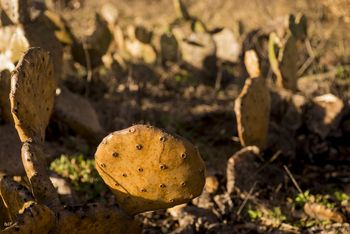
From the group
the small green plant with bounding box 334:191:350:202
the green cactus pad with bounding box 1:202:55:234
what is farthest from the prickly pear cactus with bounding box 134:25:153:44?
the green cactus pad with bounding box 1:202:55:234

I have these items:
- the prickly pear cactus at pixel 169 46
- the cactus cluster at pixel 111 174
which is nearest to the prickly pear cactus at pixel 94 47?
the prickly pear cactus at pixel 169 46

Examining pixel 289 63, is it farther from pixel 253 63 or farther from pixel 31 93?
pixel 31 93

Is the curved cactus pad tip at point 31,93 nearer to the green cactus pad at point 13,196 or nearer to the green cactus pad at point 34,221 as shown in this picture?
Result: the green cactus pad at point 13,196

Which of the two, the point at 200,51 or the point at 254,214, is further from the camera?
the point at 200,51

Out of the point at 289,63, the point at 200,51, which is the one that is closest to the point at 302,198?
the point at 289,63

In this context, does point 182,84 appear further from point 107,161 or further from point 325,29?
point 107,161

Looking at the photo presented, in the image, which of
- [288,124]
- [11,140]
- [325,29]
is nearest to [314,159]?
[288,124]
